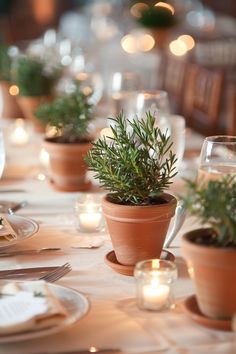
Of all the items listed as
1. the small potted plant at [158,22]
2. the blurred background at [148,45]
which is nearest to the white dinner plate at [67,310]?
the blurred background at [148,45]

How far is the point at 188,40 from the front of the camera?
6418 millimetres

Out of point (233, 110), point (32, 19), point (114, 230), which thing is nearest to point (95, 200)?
point (114, 230)

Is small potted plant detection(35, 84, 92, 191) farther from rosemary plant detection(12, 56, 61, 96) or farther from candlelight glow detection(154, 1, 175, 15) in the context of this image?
candlelight glow detection(154, 1, 175, 15)

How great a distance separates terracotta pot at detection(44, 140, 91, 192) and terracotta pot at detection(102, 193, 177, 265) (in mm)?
575

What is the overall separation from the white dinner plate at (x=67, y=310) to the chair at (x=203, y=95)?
86.1 inches

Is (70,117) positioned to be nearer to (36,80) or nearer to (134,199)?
(134,199)

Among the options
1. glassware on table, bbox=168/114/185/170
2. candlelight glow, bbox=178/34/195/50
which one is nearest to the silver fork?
glassware on table, bbox=168/114/185/170

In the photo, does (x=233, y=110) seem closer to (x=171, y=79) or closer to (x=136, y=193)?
(x=171, y=79)

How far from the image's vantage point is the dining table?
1.03 meters

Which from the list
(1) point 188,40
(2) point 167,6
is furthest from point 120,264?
(2) point 167,6

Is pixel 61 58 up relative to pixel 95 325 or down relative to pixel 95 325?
up

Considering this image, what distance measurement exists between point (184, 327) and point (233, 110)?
194 cm

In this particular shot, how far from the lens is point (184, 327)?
1.08 m

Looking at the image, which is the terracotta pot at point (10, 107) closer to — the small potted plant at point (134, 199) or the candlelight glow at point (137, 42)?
the small potted plant at point (134, 199)
